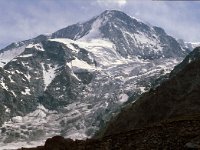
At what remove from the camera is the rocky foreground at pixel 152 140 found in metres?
28.9

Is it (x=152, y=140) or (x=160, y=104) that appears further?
(x=160, y=104)

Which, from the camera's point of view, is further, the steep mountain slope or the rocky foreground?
the steep mountain slope

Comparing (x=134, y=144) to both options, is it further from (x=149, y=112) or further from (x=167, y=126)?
(x=149, y=112)

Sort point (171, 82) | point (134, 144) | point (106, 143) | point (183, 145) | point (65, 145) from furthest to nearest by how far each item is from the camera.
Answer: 1. point (171, 82)
2. point (65, 145)
3. point (106, 143)
4. point (134, 144)
5. point (183, 145)

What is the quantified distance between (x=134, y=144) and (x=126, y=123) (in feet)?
300

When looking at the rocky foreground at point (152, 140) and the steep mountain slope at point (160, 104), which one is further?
the steep mountain slope at point (160, 104)

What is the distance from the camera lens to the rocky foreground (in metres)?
28.9

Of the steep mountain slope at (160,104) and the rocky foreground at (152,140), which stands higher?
the steep mountain slope at (160,104)

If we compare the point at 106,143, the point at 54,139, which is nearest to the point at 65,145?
the point at 54,139

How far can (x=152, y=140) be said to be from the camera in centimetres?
3036

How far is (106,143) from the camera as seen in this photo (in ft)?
108

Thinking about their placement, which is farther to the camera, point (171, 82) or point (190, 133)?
point (171, 82)

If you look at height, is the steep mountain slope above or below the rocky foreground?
above

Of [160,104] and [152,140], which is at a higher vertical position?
[160,104]
